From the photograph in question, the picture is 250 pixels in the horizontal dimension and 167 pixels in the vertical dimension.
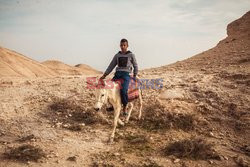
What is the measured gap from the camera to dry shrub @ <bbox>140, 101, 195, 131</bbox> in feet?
23.9

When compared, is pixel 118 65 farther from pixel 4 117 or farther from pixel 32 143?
pixel 4 117

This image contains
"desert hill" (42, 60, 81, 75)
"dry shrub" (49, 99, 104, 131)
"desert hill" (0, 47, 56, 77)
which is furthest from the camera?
"desert hill" (42, 60, 81, 75)

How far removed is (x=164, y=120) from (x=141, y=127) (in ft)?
2.44

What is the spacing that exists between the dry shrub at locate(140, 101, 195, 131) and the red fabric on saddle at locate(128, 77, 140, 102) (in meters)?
0.87

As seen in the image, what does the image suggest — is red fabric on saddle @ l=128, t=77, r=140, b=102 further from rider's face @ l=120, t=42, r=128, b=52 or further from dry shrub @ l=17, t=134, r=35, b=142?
dry shrub @ l=17, t=134, r=35, b=142

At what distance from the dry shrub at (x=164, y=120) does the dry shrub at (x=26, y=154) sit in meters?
3.18

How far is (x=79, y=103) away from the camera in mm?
8844

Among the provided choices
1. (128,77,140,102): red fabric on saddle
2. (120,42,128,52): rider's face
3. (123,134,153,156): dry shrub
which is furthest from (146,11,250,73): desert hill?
(123,134,153,156): dry shrub

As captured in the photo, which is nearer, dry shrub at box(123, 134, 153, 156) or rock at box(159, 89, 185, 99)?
dry shrub at box(123, 134, 153, 156)

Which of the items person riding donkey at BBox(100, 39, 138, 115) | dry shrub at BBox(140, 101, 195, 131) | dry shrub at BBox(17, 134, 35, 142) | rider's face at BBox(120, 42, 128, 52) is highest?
rider's face at BBox(120, 42, 128, 52)

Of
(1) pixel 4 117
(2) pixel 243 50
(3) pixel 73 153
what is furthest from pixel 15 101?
(2) pixel 243 50

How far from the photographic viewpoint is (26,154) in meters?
5.69

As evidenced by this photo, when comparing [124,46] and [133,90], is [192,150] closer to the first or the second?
[133,90]

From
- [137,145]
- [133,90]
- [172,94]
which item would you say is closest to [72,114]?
[133,90]
